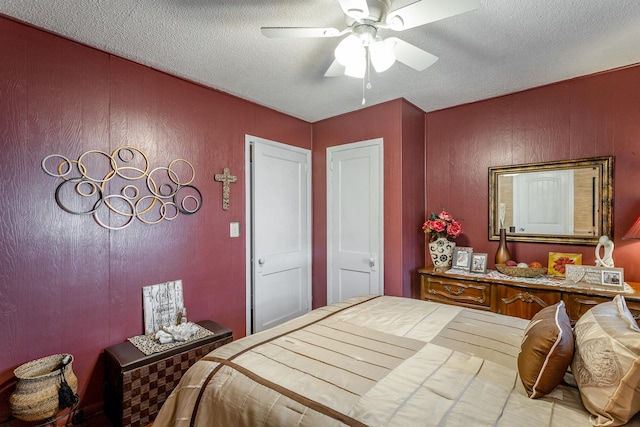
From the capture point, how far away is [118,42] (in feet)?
6.59

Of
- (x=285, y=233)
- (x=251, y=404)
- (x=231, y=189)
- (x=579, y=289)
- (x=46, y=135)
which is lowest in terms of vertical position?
(x=251, y=404)

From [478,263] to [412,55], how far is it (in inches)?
75.8

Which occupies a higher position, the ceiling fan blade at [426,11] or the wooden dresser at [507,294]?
the ceiling fan blade at [426,11]

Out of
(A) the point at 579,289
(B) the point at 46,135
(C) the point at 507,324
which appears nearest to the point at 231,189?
(B) the point at 46,135

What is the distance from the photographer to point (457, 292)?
8.97 ft

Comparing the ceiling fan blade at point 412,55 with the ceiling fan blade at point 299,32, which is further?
the ceiling fan blade at point 412,55

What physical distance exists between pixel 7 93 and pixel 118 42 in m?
0.68

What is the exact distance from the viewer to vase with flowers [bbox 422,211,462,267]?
9.75 ft

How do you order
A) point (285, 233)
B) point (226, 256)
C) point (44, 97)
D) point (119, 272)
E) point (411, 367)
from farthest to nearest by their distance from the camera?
point (285, 233), point (226, 256), point (119, 272), point (44, 97), point (411, 367)

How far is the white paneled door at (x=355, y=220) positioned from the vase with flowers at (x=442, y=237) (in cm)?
50

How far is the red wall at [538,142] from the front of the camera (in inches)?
92.7

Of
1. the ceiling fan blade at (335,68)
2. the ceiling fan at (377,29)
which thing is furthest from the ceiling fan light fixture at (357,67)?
the ceiling fan blade at (335,68)

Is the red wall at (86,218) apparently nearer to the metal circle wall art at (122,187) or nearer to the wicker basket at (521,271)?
the metal circle wall art at (122,187)

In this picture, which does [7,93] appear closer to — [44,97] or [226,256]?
[44,97]
